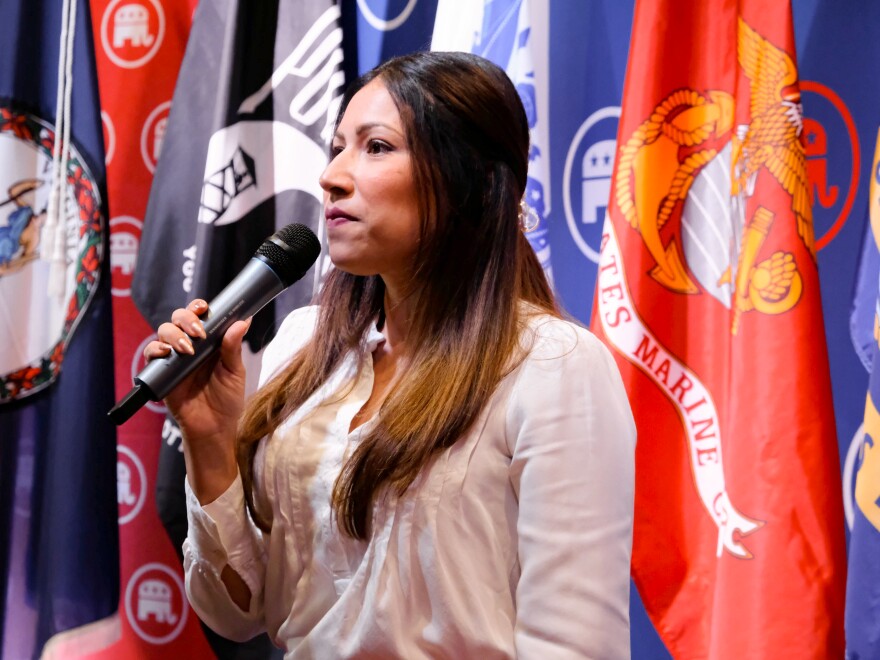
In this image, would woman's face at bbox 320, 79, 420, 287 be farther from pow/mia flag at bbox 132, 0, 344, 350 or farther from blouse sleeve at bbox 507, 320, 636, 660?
pow/mia flag at bbox 132, 0, 344, 350

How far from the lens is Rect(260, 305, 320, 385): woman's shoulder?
151 centimetres

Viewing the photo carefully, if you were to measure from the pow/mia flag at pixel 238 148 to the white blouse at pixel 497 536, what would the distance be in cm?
90

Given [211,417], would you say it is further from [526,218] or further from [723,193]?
[723,193]

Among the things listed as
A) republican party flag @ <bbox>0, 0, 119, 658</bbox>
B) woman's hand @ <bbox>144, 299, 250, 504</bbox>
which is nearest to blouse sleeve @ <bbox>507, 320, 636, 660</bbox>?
woman's hand @ <bbox>144, 299, 250, 504</bbox>

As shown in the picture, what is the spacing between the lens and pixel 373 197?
1253 millimetres

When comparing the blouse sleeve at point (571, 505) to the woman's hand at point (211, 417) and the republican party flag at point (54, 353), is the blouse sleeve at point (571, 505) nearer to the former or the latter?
the woman's hand at point (211, 417)

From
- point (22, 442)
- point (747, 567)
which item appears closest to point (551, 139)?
point (747, 567)

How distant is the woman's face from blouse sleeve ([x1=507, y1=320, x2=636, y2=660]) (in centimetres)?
26

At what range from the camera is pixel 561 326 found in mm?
1225

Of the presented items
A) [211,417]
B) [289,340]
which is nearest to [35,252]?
[289,340]

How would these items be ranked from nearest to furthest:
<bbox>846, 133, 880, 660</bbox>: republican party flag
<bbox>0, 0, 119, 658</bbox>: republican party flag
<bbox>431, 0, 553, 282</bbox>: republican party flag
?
1. <bbox>846, 133, 880, 660</bbox>: republican party flag
2. <bbox>431, 0, 553, 282</bbox>: republican party flag
3. <bbox>0, 0, 119, 658</bbox>: republican party flag

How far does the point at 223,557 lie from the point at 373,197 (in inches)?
21.2

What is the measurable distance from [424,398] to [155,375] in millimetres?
329

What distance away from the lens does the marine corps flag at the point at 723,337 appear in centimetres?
163
